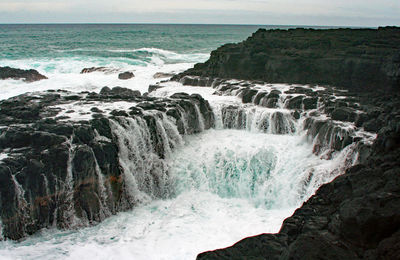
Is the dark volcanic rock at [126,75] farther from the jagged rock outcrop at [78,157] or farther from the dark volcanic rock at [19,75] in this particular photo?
the jagged rock outcrop at [78,157]

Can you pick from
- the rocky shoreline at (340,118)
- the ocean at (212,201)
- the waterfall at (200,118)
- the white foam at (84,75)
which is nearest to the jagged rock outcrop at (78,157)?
the ocean at (212,201)

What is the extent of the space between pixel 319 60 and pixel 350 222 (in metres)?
18.4

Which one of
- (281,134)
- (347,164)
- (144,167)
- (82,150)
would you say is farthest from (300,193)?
(82,150)

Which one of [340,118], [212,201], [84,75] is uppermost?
[340,118]

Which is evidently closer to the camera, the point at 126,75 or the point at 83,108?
the point at 83,108

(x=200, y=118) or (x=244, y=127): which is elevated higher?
(x=200, y=118)

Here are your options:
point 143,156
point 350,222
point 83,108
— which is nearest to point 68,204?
point 143,156

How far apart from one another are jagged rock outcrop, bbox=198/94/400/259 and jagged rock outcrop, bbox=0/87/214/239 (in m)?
6.24

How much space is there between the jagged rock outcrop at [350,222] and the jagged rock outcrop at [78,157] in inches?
246

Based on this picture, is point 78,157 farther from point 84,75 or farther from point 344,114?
point 84,75

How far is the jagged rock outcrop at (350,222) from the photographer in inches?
201

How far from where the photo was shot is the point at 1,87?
86.3 ft

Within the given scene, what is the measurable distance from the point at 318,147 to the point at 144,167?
22.6 ft

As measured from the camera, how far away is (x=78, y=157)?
11.4 m
